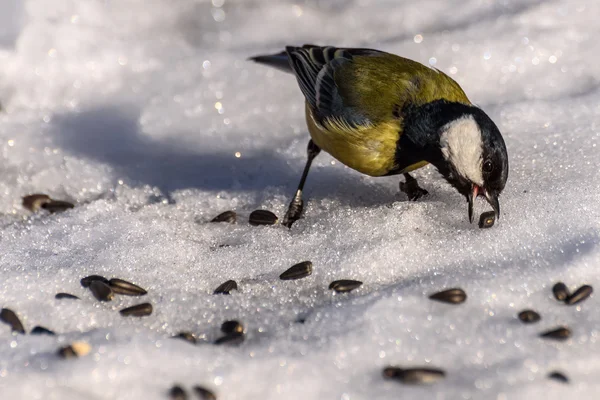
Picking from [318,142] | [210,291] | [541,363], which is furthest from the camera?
[318,142]

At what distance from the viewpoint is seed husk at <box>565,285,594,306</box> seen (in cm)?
282

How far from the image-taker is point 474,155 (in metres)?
3.29

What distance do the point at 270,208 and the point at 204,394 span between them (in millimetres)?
1728

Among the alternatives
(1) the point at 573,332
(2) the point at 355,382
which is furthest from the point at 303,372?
(1) the point at 573,332

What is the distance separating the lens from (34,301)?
9.93 ft

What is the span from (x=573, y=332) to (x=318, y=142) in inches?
69.0

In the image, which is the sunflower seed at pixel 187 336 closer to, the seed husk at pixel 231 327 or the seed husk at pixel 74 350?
the seed husk at pixel 231 327

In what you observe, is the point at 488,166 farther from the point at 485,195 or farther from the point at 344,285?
the point at 344,285

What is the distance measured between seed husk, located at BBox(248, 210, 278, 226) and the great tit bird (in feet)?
0.33

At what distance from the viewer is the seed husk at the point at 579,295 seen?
282 cm

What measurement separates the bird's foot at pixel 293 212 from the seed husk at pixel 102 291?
1005mm

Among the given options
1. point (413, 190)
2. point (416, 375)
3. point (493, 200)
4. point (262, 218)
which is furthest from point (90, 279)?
point (493, 200)

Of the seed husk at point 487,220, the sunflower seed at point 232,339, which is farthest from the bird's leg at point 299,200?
the sunflower seed at point 232,339

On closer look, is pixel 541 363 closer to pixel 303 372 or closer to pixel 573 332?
pixel 573 332
